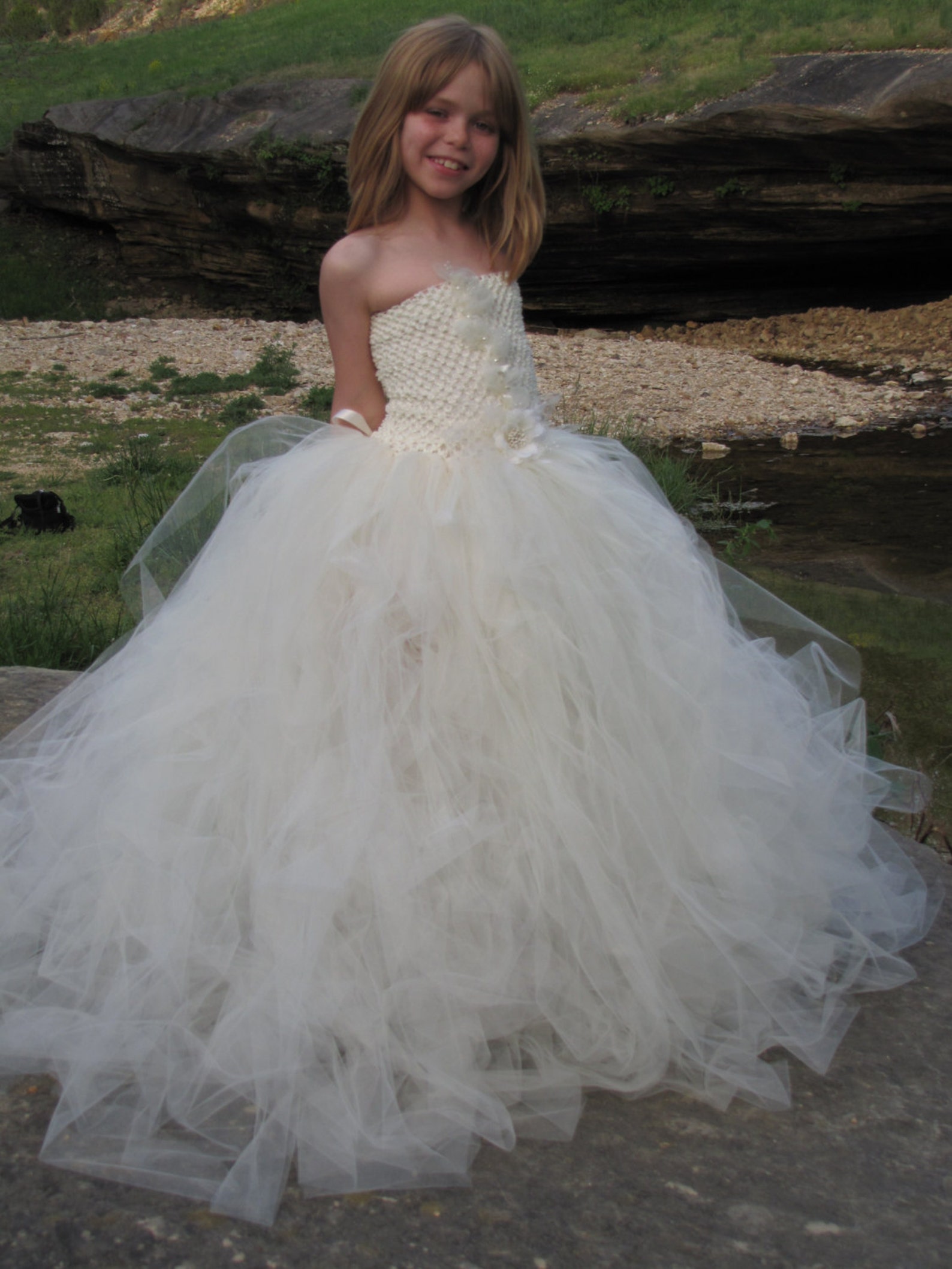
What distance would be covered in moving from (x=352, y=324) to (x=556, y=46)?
42.4 ft

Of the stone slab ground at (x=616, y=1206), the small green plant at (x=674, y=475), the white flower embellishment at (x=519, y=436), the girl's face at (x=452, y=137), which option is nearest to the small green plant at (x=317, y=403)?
the small green plant at (x=674, y=475)

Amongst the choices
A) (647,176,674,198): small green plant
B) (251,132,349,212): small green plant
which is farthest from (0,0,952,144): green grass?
(251,132,349,212): small green plant

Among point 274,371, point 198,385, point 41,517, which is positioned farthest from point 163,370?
point 41,517

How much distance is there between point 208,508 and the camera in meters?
2.94

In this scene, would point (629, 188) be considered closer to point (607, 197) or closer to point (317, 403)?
point (607, 197)

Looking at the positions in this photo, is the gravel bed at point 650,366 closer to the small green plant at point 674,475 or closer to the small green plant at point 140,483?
the small green plant at point 674,475

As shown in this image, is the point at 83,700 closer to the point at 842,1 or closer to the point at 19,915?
the point at 19,915

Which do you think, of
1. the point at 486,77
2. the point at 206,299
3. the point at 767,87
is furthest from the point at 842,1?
the point at 486,77

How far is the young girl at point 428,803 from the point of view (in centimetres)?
169

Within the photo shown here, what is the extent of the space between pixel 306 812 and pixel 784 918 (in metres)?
0.88

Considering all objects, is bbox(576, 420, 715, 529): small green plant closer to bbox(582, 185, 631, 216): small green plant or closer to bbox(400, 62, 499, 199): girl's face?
bbox(400, 62, 499, 199): girl's face

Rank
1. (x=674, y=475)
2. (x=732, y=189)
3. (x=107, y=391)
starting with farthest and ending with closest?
(x=732, y=189), (x=107, y=391), (x=674, y=475)

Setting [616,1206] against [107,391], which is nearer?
[616,1206]

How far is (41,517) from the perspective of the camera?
511 centimetres
